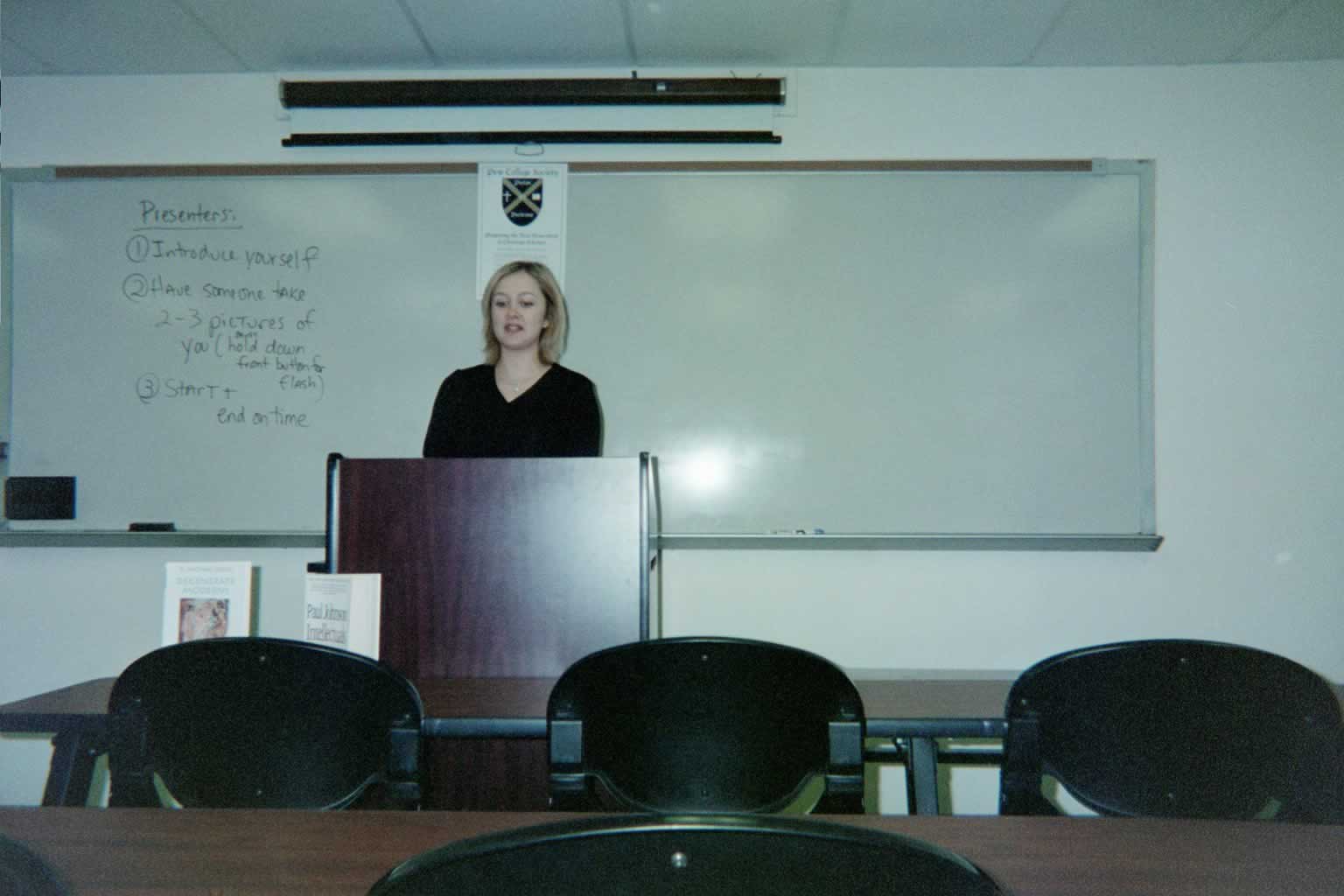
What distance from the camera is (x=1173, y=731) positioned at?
121 centimetres

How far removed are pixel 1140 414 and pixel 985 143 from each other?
1.00m

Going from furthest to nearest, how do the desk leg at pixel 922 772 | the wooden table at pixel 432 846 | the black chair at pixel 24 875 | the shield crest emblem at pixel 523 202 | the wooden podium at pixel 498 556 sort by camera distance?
the shield crest emblem at pixel 523 202 < the wooden podium at pixel 498 556 < the desk leg at pixel 922 772 < the wooden table at pixel 432 846 < the black chair at pixel 24 875

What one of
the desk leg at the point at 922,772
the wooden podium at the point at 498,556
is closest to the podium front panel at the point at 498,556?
the wooden podium at the point at 498,556

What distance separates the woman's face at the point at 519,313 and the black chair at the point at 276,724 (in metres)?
1.69

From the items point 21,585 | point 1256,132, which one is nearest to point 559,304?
point 21,585

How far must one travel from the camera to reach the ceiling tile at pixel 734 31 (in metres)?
2.54

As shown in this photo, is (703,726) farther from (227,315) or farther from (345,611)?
(227,315)

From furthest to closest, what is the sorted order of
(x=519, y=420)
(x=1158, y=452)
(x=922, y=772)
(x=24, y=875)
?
(x=1158, y=452) → (x=519, y=420) → (x=922, y=772) → (x=24, y=875)

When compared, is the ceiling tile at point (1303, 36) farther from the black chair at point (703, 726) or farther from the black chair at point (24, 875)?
the black chair at point (24, 875)

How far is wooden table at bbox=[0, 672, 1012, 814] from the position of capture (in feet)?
4.41

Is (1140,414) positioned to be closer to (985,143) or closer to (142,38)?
(985,143)

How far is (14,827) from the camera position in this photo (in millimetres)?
836

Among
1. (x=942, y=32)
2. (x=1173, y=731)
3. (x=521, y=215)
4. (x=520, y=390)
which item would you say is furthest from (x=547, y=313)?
(x=1173, y=731)

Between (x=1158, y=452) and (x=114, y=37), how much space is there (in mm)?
3521
